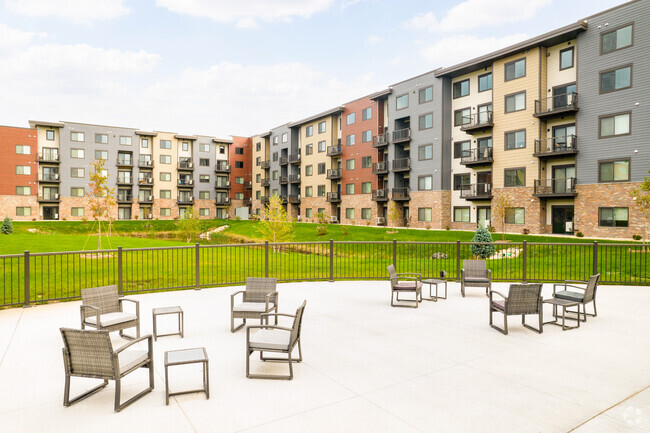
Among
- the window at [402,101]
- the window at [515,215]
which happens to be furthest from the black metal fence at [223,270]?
the window at [402,101]

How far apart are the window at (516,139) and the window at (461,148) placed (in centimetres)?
448

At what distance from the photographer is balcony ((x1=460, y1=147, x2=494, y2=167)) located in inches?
1407

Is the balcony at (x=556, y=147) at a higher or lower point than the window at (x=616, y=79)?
lower

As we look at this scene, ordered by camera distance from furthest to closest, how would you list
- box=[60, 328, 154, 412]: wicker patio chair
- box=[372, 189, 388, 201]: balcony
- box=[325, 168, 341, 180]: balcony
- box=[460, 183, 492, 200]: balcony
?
box=[325, 168, 341, 180]: balcony, box=[372, 189, 388, 201]: balcony, box=[460, 183, 492, 200]: balcony, box=[60, 328, 154, 412]: wicker patio chair

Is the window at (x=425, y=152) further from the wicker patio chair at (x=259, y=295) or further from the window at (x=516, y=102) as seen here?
the wicker patio chair at (x=259, y=295)

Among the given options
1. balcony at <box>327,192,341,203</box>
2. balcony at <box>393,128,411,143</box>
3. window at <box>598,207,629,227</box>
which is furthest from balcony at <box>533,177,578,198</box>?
balcony at <box>327,192,341,203</box>

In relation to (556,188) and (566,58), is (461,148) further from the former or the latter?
(566,58)

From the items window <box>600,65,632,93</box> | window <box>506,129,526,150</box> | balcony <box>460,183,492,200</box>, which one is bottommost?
balcony <box>460,183,492,200</box>

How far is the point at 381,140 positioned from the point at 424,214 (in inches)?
439

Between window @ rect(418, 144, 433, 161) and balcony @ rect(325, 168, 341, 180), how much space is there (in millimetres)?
14299

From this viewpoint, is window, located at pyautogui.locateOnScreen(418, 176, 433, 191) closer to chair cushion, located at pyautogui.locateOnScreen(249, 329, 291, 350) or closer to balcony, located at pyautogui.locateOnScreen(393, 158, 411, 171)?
balcony, located at pyautogui.locateOnScreen(393, 158, 411, 171)

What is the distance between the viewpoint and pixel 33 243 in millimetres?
24672

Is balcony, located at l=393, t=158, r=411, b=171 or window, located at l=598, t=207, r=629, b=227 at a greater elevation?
balcony, located at l=393, t=158, r=411, b=171

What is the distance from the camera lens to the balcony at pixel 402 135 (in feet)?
143
